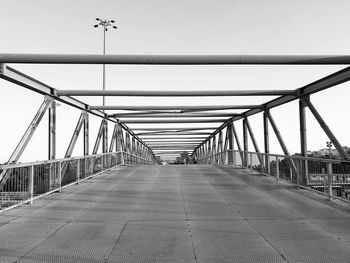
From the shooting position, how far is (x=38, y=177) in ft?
27.4

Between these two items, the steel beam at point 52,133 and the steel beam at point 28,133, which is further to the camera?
the steel beam at point 52,133

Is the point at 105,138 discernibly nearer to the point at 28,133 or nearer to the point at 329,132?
the point at 28,133

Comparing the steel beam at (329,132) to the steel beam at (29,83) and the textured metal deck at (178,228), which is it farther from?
the steel beam at (29,83)

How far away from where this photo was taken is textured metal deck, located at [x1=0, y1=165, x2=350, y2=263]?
4.16 meters

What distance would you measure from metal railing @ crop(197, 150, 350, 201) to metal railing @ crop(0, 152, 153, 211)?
6.80m

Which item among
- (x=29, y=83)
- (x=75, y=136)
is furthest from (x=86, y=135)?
(x=29, y=83)

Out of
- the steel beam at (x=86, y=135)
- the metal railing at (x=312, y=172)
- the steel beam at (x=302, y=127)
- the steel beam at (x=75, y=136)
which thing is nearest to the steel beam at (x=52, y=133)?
the steel beam at (x=75, y=136)

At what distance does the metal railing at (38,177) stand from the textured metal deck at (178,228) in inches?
10.9

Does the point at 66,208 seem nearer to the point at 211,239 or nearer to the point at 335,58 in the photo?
the point at 211,239

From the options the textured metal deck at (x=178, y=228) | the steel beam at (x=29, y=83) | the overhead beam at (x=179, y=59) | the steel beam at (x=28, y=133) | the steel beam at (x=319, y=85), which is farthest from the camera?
the steel beam at (x=28, y=133)

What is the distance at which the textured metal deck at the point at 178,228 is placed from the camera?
Answer: 416 centimetres

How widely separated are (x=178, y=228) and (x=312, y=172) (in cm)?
550

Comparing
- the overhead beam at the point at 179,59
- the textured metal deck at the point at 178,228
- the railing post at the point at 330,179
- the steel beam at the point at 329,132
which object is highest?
the overhead beam at the point at 179,59

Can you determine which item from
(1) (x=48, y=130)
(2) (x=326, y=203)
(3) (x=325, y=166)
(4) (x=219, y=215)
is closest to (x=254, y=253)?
(4) (x=219, y=215)
